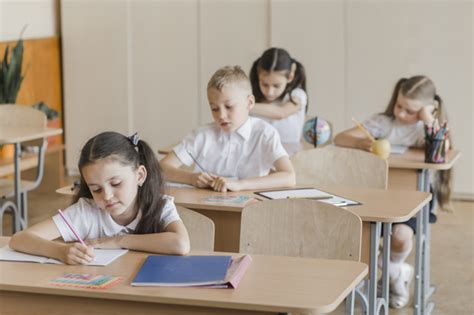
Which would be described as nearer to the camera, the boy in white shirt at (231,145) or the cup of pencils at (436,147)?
the boy in white shirt at (231,145)

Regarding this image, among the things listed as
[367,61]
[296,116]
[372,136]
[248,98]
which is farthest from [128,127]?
[248,98]

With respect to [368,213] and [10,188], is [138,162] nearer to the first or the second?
[368,213]

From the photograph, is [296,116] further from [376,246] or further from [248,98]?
[376,246]

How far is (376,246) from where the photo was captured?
318 centimetres

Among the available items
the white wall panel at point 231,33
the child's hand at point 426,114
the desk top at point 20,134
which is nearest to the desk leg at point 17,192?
the desk top at point 20,134

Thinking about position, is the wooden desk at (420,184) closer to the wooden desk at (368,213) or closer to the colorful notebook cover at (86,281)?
the wooden desk at (368,213)

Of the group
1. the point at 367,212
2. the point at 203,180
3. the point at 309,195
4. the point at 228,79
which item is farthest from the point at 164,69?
the point at 367,212

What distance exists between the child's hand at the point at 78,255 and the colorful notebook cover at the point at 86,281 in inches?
3.7

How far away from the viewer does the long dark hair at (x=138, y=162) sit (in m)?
2.69

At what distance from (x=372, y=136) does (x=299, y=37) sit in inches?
88.4

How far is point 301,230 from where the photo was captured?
2.88 metres

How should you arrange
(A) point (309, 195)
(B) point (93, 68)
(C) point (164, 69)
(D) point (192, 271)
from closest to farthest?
(D) point (192, 271), (A) point (309, 195), (C) point (164, 69), (B) point (93, 68)

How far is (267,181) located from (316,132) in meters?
1.13

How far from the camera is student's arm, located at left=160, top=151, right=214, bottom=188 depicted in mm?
3695
